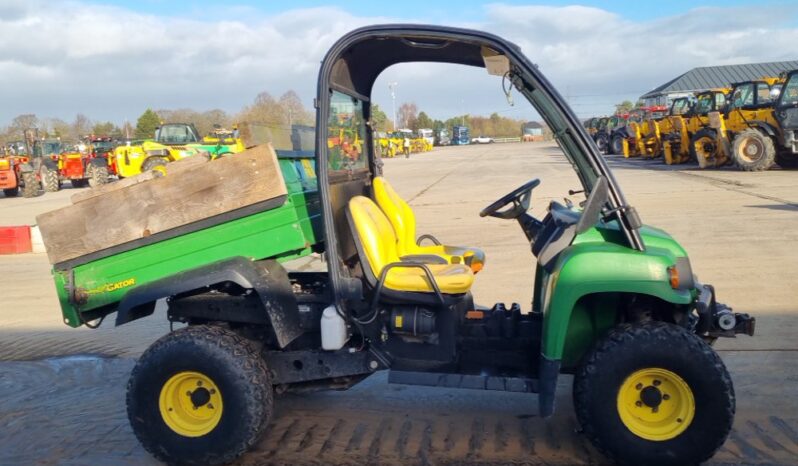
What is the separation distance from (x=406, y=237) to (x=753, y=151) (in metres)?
17.5

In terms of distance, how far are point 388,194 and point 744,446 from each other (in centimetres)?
258

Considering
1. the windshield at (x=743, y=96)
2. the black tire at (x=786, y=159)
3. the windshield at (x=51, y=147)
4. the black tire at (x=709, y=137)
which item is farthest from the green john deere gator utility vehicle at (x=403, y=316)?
the windshield at (x=51, y=147)

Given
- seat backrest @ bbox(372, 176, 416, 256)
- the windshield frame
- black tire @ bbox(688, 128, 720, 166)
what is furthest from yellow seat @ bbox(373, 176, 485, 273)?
black tire @ bbox(688, 128, 720, 166)

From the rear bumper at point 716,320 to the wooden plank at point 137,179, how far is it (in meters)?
2.79

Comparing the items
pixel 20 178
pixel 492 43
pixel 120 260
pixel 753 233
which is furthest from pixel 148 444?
pixel 20 178

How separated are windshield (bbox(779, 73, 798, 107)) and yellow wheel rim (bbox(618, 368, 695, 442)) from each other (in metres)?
17.4

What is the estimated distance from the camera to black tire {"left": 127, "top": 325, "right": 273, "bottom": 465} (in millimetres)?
3799

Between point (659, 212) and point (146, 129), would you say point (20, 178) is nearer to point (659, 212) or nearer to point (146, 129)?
point (659, 212)

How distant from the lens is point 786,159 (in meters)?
20.5

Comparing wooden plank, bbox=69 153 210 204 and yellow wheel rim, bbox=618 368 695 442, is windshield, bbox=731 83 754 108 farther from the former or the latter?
wooden plank, bbox=69 153 210 204

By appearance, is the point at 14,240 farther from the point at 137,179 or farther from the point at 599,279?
the point at 599,279

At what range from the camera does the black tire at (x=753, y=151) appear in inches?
762

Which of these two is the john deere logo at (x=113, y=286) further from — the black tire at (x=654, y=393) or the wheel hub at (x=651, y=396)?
the wheel hub at (x=651, y=396)

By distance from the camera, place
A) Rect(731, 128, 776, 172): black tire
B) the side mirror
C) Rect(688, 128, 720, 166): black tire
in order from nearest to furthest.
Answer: the side mirror → Rect(731, 128, 776, 172): black tire → Rect(688, 128, 720, 166): black tire
